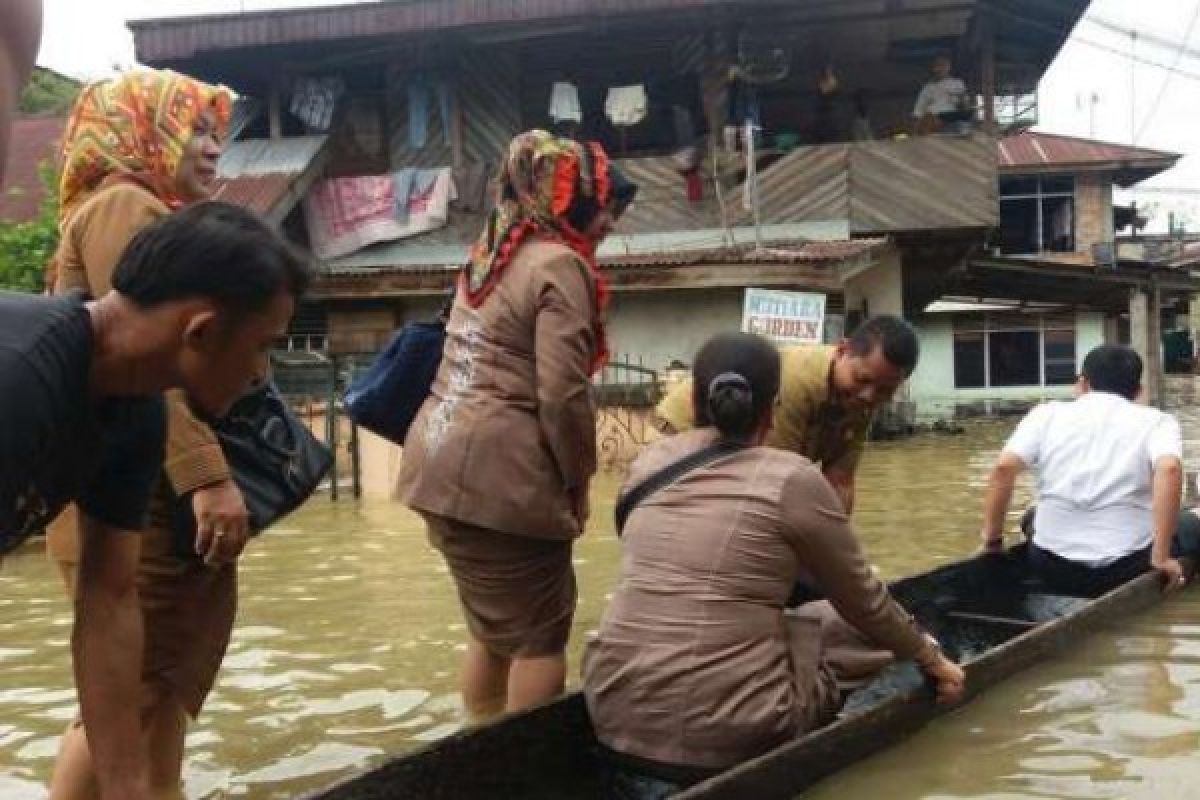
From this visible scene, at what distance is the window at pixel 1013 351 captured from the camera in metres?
25.4

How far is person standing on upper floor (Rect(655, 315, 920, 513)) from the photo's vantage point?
4.16 metres

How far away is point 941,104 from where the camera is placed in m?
15.8

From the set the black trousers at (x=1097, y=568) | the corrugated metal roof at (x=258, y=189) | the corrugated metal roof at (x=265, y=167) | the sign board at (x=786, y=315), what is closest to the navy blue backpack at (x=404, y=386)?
the black trousers at (x=1097, y=568)

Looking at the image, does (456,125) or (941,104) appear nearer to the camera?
(941,104)

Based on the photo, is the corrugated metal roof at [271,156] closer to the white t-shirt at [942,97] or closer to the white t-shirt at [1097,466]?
the white t-shirt at [942,97]

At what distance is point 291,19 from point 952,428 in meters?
10.9

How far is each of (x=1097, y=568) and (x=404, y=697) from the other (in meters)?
3.17

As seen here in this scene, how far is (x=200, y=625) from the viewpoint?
2.95 m

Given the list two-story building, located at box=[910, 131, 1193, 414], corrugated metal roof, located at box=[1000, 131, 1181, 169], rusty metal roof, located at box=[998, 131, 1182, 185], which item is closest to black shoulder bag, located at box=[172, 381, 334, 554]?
two-story building, located at box=[910, 131, 1193, 414]

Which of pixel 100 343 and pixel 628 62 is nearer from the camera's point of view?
pixel 100 343

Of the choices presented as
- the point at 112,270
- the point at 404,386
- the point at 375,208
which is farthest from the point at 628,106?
the point at 112,270

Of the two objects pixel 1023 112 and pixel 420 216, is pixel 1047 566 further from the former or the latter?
pixel 1023 112

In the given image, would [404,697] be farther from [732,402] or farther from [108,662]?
[108,662]

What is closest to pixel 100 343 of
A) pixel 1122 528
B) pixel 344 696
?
pixel 344 696
